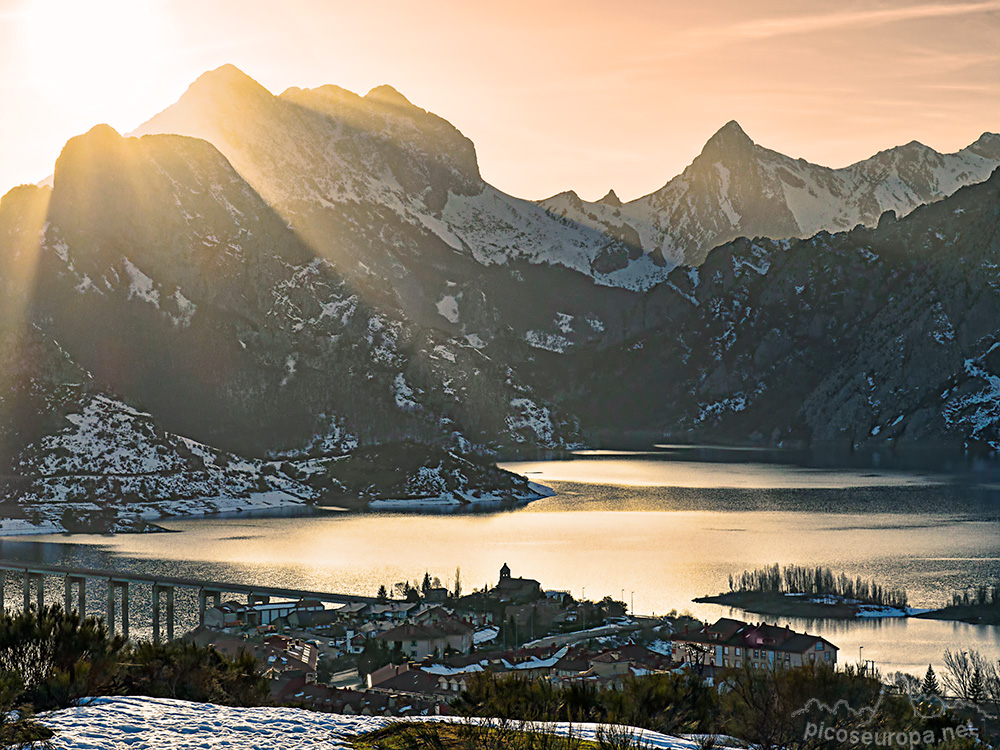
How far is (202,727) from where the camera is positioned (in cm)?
2008

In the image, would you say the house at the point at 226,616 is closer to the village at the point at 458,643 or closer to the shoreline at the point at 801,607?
the village at the point at 458,643

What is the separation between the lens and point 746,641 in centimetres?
8638

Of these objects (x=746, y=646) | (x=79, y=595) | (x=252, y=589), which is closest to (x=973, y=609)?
(x=746, y=646)

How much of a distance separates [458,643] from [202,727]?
76.9m

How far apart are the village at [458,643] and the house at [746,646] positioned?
0.10 m

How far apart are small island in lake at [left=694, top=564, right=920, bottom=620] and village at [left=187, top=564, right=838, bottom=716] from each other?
13.6 m

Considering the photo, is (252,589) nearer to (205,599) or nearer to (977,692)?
(205,599)

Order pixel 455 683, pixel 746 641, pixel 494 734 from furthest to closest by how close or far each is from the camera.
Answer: pixel 746 641, pixel 455 683, pixel 494 734

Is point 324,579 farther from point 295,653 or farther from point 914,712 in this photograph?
point 914,712

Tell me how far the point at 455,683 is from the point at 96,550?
401 ft

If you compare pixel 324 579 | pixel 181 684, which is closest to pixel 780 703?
pixel 181 684

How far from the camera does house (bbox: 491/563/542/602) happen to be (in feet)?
381

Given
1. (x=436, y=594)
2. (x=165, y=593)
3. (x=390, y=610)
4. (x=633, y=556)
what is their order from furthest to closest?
(x=633, y=556)
(x=165, y=593)
(x=436, y=594)
(x=390, y=610)

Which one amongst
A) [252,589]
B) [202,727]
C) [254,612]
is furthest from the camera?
[252,589]
